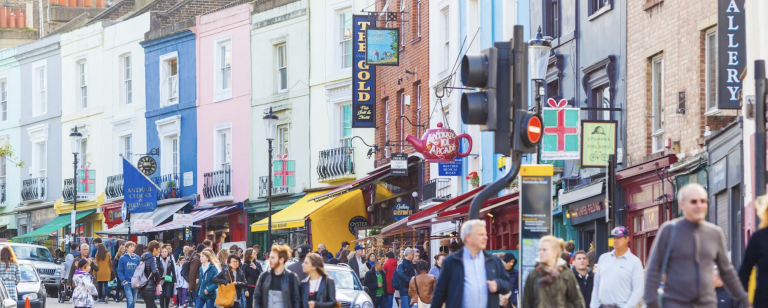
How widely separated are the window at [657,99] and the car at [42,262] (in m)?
17.9

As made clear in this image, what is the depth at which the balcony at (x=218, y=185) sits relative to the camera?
43.7 m

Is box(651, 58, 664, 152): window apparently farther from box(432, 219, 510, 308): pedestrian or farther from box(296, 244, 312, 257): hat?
box(432, 219, 510, 308): pedestrian

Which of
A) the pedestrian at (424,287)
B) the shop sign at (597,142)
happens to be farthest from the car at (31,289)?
the shop sign at (597,142)

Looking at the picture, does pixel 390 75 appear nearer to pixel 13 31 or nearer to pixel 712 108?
pixel 712 108

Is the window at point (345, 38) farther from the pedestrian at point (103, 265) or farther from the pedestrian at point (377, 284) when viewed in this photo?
the pedestrian at point (377, 284)

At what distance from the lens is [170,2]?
5181 cm

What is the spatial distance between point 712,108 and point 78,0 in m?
46.8

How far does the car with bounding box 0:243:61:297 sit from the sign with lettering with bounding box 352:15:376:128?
→ 345 inches

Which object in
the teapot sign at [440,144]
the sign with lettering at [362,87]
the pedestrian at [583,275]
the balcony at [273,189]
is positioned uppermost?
the sign with lettering at [362,87]

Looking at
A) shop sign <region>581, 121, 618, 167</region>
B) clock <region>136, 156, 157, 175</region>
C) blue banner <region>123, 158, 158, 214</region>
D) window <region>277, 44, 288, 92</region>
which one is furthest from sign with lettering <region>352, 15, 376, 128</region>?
shop sign <region>581, 121, 618, 167</region>

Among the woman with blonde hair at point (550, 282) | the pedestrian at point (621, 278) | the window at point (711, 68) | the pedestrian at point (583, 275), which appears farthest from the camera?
the window at point (711, 68)

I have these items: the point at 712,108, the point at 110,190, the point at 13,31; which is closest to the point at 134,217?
the point at 110,190

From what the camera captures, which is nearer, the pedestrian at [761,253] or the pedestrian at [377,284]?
the pedestrian at [761,253]

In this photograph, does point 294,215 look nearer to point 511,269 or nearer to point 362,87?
point 362,87
